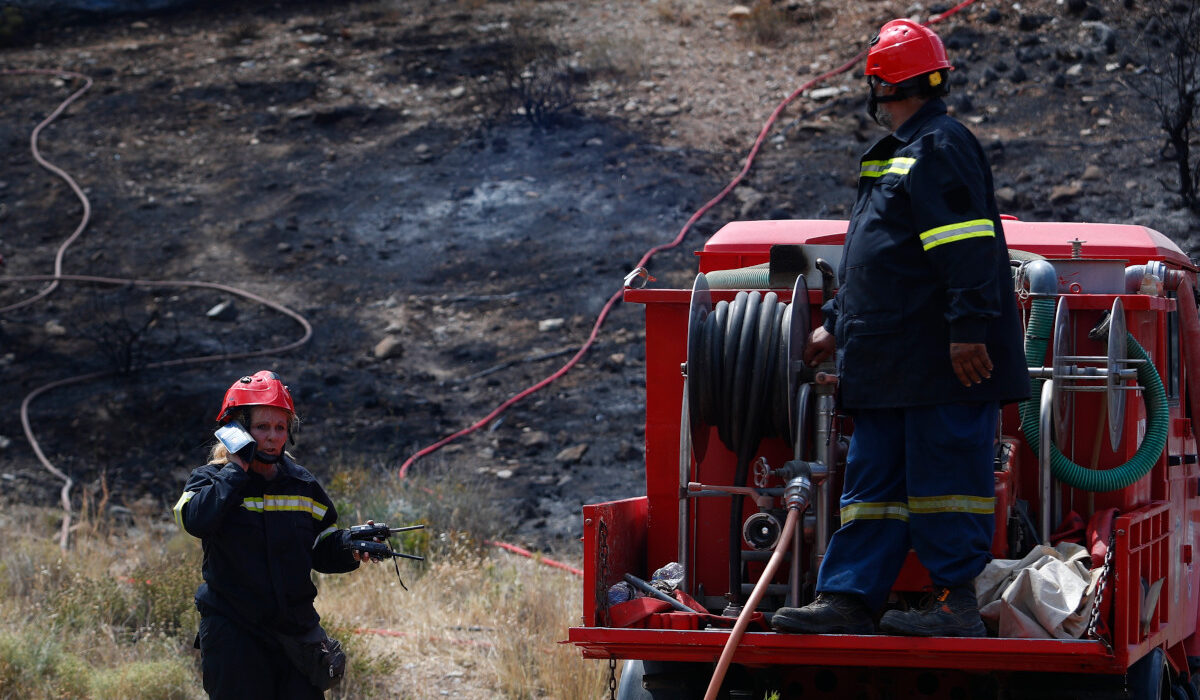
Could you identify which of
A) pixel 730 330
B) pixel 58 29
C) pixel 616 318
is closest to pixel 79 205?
pixel 58 29

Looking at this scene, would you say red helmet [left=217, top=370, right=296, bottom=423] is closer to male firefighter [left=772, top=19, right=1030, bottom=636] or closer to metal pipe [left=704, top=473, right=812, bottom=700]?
metal pipe [left=704, top=473, right=812, bottom=700]

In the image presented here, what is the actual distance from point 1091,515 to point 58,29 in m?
19.7

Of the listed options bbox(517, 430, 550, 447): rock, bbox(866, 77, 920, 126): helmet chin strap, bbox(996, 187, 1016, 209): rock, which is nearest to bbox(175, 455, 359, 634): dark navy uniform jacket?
bbox(866, 77, 920, 126): helmet chin strap

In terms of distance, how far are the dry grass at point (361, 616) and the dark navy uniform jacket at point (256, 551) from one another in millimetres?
2049

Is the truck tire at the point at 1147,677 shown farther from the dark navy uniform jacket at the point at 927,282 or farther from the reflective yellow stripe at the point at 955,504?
the dark navy uniform jacket at the point at 927,282

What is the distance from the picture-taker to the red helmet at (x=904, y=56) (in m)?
4.26

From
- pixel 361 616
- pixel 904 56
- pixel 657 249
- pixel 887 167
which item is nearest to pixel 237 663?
pixel 887 167

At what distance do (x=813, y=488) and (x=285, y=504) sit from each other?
182 centimetres

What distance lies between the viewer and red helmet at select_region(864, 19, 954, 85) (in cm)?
426

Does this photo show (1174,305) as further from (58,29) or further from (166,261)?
(58,29)

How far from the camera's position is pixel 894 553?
419 centimetres

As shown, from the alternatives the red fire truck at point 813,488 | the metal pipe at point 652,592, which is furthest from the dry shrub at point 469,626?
the metal pipe at point 652,592

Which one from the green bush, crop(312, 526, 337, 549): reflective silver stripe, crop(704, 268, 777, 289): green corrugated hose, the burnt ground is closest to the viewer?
crop(312, 526, 337, 549): reflective silver stripe

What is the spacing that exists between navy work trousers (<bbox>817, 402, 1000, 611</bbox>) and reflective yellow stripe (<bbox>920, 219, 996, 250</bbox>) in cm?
52
